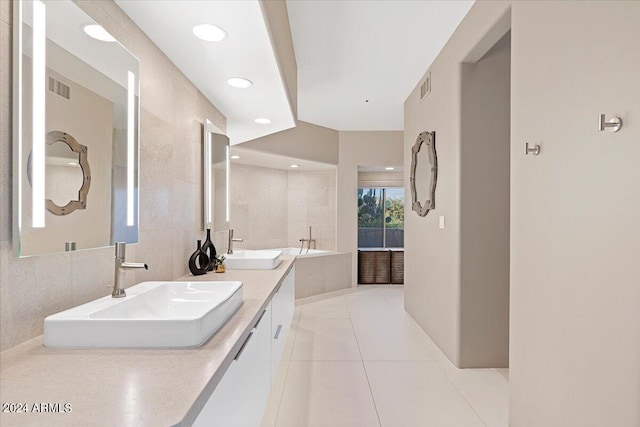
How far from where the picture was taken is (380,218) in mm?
7293

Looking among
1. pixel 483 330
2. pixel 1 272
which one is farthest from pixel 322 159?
pixel 1 272

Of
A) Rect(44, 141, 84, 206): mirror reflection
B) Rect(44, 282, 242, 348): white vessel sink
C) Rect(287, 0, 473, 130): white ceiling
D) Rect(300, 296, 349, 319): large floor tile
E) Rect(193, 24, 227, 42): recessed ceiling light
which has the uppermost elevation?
Rect(287, 0, 473, 130): white ceiling

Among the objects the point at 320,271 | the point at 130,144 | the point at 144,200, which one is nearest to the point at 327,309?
the point at 320,271

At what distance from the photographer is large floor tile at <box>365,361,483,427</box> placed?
2.20 m

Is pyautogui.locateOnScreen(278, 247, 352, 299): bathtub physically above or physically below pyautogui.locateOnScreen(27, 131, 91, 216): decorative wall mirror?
below

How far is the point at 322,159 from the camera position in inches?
236

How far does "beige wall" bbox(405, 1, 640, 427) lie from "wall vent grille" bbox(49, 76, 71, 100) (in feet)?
6.18

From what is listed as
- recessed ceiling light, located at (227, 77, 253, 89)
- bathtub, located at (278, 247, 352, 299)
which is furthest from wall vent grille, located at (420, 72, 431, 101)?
bathtub, located at (278, 247, 352, 299)

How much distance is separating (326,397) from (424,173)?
2.36 metres

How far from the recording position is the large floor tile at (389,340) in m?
3.23

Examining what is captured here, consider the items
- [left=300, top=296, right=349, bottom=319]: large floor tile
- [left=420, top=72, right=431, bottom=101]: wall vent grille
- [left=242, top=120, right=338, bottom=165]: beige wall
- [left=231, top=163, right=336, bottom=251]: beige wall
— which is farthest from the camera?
[left=231, top=163, right=336, bottom=251]: beige wall

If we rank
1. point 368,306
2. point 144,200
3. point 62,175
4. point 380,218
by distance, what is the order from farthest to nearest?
point 380,218
point 368,306
point 144,200
point 62,175

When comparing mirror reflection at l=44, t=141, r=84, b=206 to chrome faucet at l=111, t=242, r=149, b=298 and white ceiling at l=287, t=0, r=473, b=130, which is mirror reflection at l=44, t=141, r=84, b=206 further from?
white ceiling at l=287, t=0, r=473, b=130

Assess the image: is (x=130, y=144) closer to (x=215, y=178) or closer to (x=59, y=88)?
(x=59, y=88)
